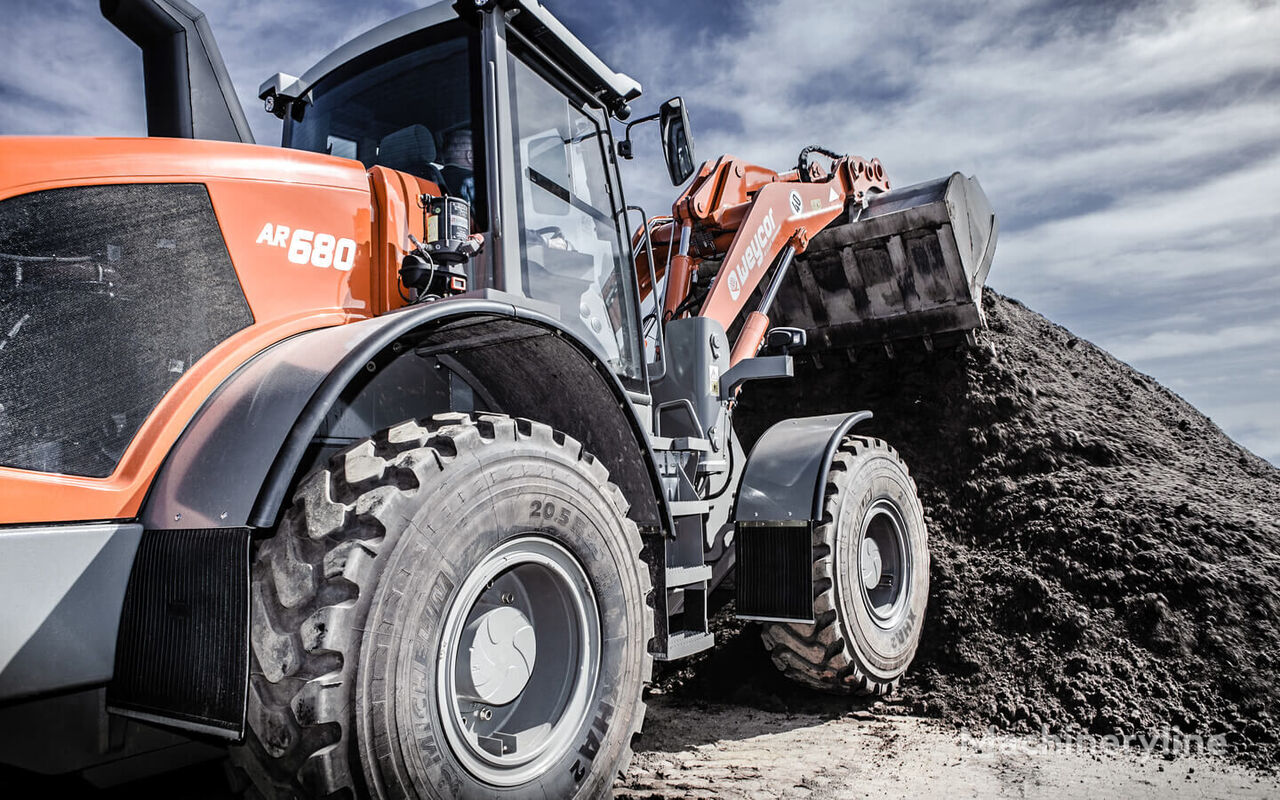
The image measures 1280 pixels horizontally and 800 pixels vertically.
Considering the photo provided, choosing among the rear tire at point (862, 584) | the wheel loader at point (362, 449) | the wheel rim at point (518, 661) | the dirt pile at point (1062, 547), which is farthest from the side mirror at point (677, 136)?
the dirt pile at point (1062, 547)

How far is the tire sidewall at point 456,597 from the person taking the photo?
6.57ft

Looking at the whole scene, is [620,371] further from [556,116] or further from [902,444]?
[902,444]

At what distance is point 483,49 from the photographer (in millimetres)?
3176

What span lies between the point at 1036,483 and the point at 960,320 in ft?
4.21

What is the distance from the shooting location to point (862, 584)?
177 inches

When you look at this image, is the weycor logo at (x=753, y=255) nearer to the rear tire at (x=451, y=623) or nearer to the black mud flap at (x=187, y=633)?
the rear tire at (x=451, y=623)

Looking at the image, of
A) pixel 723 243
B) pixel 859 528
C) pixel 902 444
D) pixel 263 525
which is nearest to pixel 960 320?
pixel 902 444

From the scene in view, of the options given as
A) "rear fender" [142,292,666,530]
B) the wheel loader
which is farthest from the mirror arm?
"rear fender" [142,292,666,530]

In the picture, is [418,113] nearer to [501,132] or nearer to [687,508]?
[501,132]

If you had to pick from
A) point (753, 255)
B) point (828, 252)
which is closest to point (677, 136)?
point (753, 255)

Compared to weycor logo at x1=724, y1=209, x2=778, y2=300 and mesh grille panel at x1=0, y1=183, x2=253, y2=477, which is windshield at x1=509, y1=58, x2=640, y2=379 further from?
weycor logo at x1=724, y1=209, x2=778, y2=300

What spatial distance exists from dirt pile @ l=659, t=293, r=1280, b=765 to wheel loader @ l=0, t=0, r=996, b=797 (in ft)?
3.00

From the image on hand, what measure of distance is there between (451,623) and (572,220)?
193cm

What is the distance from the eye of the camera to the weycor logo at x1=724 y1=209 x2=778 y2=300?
5.29m
